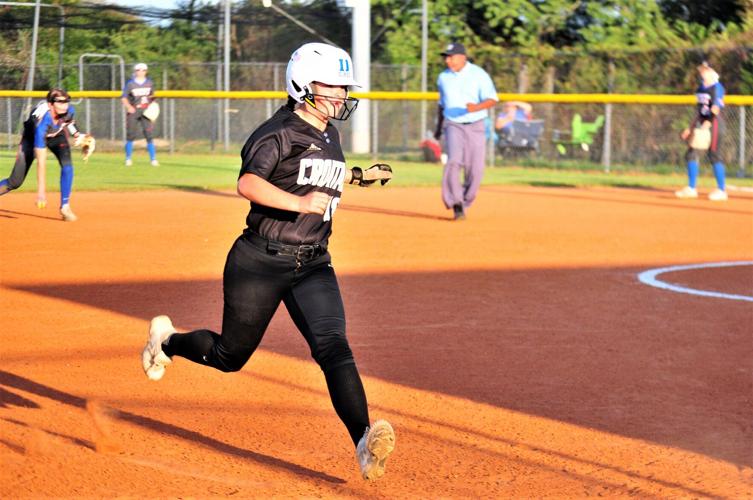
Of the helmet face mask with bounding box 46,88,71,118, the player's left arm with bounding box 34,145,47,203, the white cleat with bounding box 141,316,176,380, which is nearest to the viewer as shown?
the white cleat with bounding box 141,316,176,380

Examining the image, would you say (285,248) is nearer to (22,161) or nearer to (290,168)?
(290,168)

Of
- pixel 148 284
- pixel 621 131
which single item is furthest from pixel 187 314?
pixel 621 131

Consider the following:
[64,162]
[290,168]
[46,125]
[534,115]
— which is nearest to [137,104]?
[64,162]

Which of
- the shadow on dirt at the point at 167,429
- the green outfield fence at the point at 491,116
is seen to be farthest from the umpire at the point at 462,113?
the shadow on dirt at the point at 167,429

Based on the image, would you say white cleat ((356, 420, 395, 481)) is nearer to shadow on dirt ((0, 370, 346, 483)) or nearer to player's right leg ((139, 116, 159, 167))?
shadow on dirt ((0, 370, 346, 483))

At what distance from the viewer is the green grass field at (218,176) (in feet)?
66.1

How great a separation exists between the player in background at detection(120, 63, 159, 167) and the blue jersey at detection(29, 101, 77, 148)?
8.34m

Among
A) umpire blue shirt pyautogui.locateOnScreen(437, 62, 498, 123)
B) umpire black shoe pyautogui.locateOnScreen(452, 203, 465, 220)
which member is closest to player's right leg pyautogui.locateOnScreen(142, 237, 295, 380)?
umpire blue shirt pyautogui.locateOnScreen(437, 62, 498, 123)

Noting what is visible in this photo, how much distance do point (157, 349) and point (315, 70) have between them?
1.64 metres

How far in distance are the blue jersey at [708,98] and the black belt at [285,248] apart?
14736 millimetres

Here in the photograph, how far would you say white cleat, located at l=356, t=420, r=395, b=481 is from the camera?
471 centimetres

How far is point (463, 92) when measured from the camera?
14.8m

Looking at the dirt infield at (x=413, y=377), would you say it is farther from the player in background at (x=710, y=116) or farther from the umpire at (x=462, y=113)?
the player in background at (x=710, y=116)

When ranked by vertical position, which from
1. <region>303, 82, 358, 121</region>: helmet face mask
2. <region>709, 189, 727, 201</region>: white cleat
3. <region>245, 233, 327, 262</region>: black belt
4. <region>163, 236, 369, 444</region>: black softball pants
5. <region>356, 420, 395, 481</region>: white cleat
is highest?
<region>303, 82, 358, 121</region>: helmet face mask
